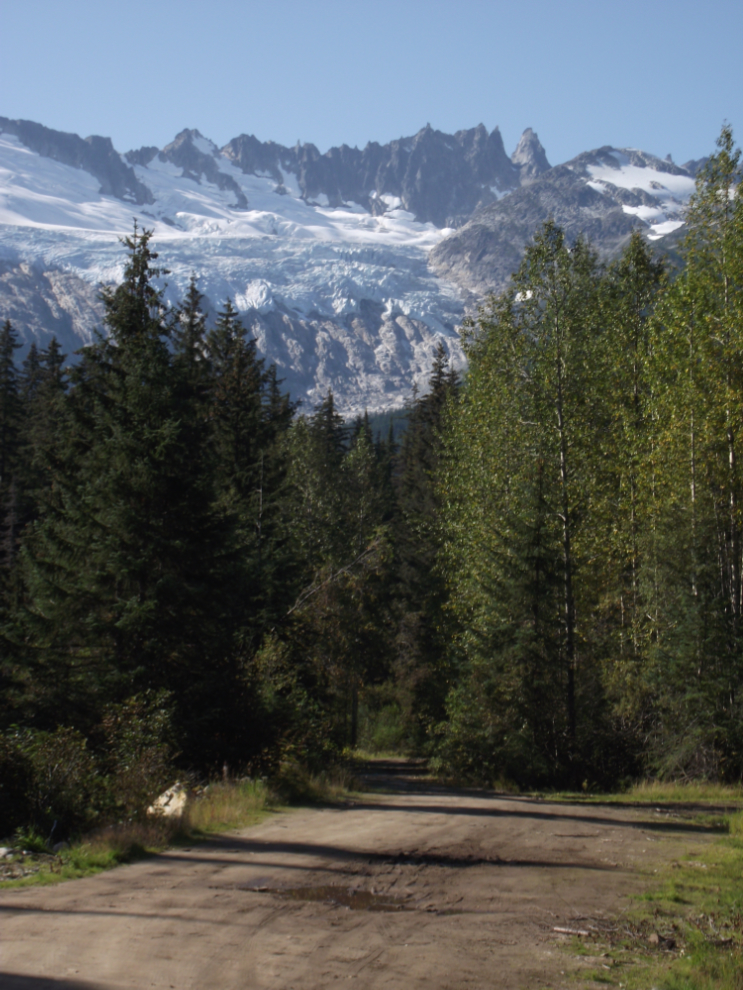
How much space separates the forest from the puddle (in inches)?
149

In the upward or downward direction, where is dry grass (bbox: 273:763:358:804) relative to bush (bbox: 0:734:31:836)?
downward

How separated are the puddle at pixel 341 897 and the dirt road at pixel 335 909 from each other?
0.07 ft

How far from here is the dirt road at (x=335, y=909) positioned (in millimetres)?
6000

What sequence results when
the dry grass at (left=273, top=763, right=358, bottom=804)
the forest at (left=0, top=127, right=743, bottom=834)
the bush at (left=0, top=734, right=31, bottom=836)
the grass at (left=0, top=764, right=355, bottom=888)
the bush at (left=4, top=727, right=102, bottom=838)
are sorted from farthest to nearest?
1. the forest at (left=0, top=127, right=743, bottom=834)
2. the dry grass at (left=273, top=763, right=358, bottom=804)
3. the bush at (left=4, top=727, right=102, bottom=838)
4. the bush at (left=0, top=734, right=31, bottom=836)
5. the grass at (left=0, top=764, right=355, bottom=888)

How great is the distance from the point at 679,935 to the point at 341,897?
312 cm

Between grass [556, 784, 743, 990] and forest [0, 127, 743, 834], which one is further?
forest [0, 127, 743, 834]

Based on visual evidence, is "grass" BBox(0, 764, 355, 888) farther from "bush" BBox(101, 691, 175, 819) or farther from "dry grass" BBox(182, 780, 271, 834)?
"bush" BBox(101, 691, 175, 819)

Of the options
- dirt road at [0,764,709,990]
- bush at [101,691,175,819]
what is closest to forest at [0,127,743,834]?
bush at [101,691,175,819]

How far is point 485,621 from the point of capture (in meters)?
22.0

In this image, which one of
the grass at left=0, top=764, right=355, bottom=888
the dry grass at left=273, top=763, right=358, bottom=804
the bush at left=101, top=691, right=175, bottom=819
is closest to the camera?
the grass at left=0, top=764, right=355, bottom=888

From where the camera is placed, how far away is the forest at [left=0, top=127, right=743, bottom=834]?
703 inches

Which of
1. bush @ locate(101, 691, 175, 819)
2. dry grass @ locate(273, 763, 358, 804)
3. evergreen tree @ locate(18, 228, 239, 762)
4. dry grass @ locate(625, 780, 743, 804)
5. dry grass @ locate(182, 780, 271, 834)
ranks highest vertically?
evergreen tree @ locate(18, 228, 239, 762)

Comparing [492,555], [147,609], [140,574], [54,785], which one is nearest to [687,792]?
[492,555]

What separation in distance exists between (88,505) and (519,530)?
1061 cm
